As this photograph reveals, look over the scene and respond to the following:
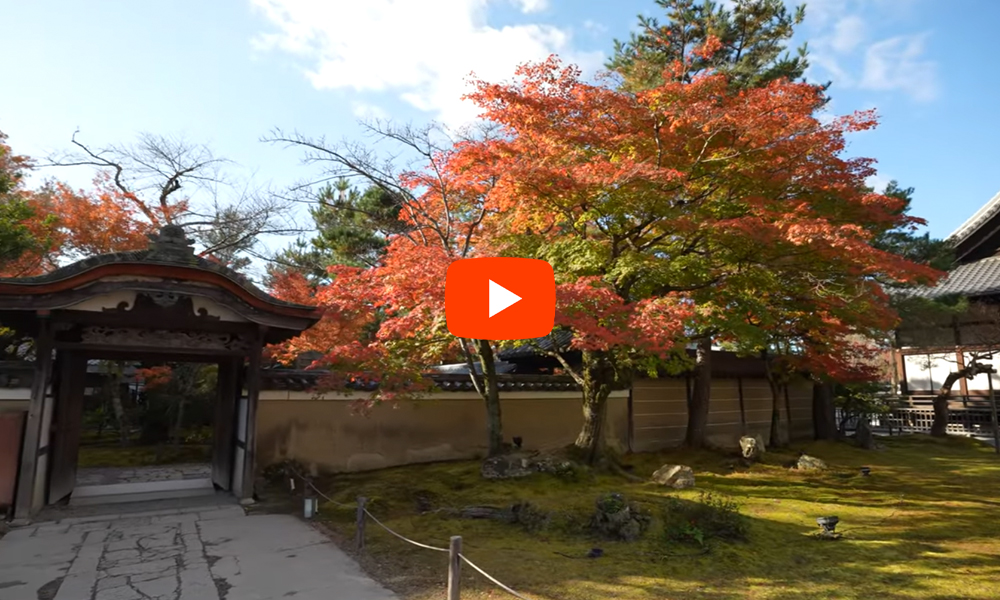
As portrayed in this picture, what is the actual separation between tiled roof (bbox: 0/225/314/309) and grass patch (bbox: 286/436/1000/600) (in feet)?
13.7

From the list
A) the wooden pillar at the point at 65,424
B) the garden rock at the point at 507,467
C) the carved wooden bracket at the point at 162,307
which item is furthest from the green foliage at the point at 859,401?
the wooden pillar at the point at 65,424

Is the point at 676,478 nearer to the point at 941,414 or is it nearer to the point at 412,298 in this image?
the point at 412,298

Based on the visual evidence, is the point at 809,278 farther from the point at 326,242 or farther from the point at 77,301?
the point at 326,242

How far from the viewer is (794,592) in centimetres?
561

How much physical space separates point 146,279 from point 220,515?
12.7 feet

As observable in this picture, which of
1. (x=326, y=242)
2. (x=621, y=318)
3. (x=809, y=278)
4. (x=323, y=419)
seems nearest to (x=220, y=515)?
(x=323, y=419)

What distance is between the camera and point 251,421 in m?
9.64

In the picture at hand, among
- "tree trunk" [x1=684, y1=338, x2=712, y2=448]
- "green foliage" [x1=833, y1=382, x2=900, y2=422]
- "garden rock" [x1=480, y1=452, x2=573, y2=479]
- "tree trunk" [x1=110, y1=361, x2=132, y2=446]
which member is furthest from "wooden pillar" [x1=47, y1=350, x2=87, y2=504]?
"green foliage" [x1=833, y1=382, x2=900, y2=422]

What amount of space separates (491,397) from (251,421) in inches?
172

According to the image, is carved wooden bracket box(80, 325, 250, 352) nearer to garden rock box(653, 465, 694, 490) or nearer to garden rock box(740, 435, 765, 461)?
garden rock box(653, 465, 694, 490)

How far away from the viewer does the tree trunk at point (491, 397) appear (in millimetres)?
10805

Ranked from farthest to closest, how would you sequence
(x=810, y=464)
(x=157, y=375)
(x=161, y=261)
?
(x=157, y=375) < (x=810, y=464) < (x=161, y=261)

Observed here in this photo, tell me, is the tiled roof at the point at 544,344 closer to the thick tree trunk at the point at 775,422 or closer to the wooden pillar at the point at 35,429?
the thick tree trunk at the point at 775,422

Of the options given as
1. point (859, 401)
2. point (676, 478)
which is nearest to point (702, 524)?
point (676, 478)
